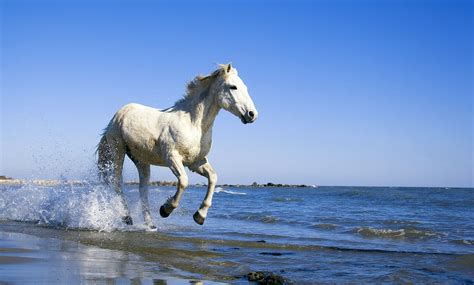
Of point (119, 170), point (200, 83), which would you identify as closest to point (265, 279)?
point (200, 83)

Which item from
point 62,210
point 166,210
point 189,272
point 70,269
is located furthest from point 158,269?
point 62,210

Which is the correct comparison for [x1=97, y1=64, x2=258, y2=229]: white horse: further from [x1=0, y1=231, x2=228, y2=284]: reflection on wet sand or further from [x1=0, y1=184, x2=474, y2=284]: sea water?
[x1=0, y1=231, x2=228, y2=284]: reflection on wet sand

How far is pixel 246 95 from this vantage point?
7.43 metres

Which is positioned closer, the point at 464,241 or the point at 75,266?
the point at 75,266

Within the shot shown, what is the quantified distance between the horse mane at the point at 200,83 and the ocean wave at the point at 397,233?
17.1 feet

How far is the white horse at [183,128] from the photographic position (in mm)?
7523

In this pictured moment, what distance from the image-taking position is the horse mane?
7860 millimetres

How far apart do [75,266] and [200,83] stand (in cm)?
391

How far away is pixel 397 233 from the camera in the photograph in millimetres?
11562

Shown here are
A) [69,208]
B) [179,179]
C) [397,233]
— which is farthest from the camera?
[397,233]

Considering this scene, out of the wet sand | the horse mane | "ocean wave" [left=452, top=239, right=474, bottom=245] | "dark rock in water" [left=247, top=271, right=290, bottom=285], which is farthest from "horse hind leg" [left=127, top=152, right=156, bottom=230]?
"ocean wave" [left=452, top=239, right=474, bottom=245]

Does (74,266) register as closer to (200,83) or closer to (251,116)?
(251,116)

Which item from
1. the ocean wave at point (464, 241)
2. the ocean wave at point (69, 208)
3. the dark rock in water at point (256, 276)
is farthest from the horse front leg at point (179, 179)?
the ocean wave at point (464, 241)

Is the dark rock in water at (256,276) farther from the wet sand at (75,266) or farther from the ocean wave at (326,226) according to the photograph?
the ocean wave at (326,226)
